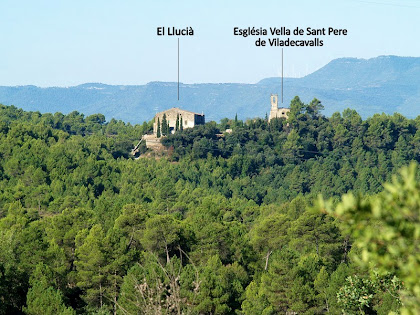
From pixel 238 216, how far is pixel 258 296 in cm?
1676

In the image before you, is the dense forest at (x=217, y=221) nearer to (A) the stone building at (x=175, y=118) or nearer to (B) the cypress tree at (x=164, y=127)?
(A) the stone building at (x=175, y=118)

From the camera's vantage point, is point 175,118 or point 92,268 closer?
point 92,268

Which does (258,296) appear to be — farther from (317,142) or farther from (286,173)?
(317,142)

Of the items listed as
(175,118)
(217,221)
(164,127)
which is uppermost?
(175,118)

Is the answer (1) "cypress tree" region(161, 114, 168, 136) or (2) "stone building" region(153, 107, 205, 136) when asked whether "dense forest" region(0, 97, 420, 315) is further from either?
(1) "cypress tree" region(161, 114, 168, 136)

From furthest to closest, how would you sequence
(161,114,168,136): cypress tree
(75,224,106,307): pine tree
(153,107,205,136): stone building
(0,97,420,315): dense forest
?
(153,107,205,136): stone building, (161,114,168,136): cypress tree, (75,224,106,307): pine tree, (0,97,420,315): dense forest

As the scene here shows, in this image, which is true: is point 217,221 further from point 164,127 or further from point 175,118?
point 175,118

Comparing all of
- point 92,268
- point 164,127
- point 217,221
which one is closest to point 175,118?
point 164,127

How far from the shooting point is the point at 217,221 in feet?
93.4

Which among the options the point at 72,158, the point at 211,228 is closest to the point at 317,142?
the point at 72,158

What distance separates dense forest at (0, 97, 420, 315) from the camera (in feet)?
19.0

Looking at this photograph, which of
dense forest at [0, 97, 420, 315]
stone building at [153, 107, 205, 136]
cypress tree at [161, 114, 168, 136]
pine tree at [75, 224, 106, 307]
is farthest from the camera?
stone building at [153, 107, 205, 136]

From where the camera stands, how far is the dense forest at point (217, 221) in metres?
5.78

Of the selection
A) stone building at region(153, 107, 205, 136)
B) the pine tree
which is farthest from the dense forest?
stone building at region(153, 107, 205, 136)
